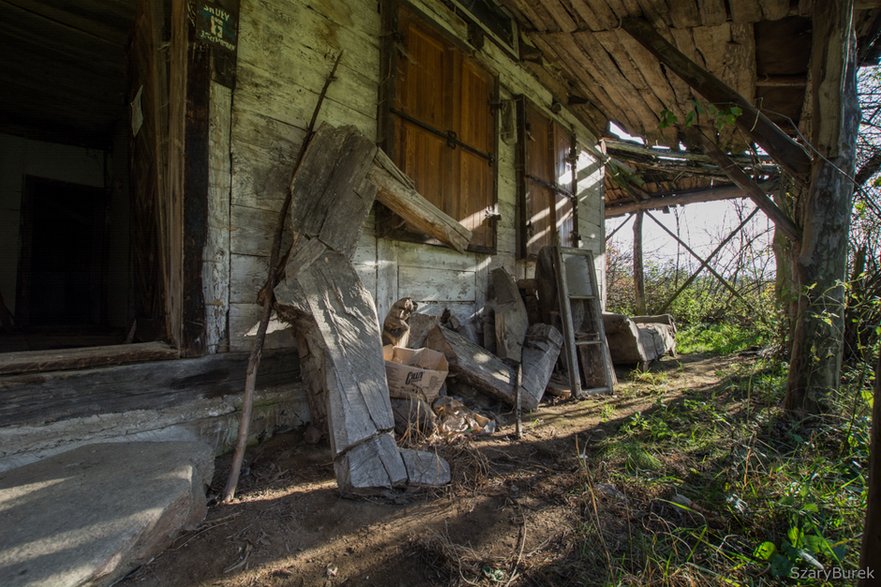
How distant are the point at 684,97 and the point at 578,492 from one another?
4.70 meters

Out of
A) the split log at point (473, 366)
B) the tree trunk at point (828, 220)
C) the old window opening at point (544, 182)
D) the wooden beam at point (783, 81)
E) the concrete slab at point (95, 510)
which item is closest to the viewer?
the concrete slab at point (95, 510)

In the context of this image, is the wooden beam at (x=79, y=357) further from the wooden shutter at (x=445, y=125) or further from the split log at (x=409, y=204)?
the wooden shutter at (x=445, y=125)

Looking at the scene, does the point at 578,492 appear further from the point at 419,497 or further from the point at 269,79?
the point at 269,79

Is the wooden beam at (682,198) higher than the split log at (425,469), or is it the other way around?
the wooden beam at (682,198)

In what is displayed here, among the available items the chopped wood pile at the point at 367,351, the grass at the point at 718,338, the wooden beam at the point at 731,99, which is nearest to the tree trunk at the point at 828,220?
the wooden beam at the point at 731,99

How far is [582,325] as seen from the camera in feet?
14.3

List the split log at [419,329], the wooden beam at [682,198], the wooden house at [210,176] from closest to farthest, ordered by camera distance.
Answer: the wooden house at [210,176] < the split log at [419,329] < the wooden beam at [682,198]

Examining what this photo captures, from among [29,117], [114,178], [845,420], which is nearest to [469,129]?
[845,420]

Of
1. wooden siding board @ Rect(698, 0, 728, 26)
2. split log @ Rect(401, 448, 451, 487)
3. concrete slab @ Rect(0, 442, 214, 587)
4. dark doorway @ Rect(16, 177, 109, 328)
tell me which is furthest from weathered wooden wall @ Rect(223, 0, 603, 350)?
dark doorway @ Rect(16, 177, 109, 328)

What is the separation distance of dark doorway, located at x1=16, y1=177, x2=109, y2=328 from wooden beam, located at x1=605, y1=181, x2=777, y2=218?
10.1 metres

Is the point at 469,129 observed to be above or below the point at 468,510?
above

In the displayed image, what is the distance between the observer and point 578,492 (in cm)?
199

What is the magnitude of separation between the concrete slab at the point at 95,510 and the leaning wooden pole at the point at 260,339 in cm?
12

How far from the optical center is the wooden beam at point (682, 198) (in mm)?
8273
